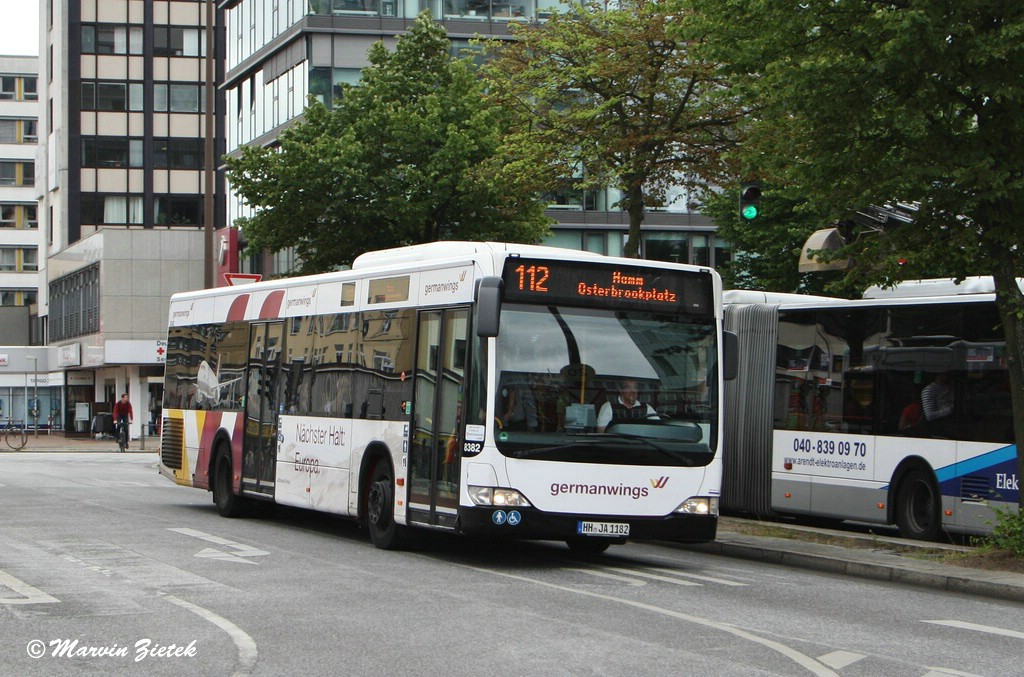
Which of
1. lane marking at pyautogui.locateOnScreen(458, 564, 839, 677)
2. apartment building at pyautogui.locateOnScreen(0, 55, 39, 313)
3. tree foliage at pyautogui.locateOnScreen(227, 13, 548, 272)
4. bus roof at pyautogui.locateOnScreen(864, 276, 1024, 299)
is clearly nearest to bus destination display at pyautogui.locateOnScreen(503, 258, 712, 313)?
lane marking at pyautogui.locateOnScreen(458, 564, 839, 677)

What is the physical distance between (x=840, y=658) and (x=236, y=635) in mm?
3779

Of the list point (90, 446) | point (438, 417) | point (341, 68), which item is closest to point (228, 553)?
point (438, 417)

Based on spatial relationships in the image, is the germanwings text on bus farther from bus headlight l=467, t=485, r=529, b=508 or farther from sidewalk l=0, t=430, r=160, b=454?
sidewalk l=0, t=430, r=160, b=454

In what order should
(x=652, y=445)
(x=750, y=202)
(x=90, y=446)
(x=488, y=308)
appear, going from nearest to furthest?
(x=488, y=308) < (x=652, y=445) < (x=750, y=202) < (x=90, y=446)

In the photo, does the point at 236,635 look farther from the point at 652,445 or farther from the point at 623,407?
the point at 652,445

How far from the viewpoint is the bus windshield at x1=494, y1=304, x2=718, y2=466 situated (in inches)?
571

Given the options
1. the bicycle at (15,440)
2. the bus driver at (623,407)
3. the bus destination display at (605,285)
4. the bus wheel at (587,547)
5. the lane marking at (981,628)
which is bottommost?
the bicycle at (15,440)

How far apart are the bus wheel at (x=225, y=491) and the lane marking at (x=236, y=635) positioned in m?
9.11

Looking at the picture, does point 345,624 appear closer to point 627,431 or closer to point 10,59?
point 627,431

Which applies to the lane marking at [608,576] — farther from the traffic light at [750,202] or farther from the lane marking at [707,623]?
the traffic light at [750,202]

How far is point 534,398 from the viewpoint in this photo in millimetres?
14516

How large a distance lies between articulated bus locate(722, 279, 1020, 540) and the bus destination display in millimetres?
4572

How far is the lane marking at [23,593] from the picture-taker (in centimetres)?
1162

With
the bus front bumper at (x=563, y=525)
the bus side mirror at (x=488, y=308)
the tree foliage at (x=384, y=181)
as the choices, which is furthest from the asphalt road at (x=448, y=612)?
the tree foliage at (x=384, y=181)
